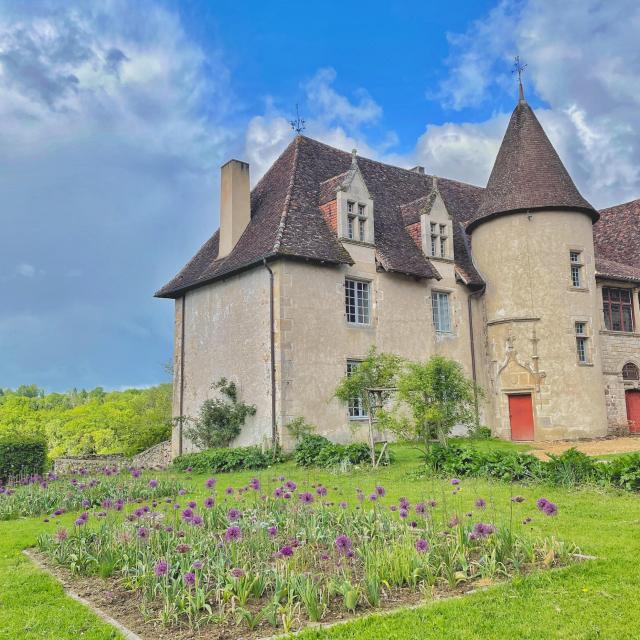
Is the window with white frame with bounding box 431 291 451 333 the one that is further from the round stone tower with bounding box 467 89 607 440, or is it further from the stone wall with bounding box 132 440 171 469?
the stone wall with bounding box 132 440 171 469

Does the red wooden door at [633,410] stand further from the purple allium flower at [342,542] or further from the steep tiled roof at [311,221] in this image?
the purple allium flower at [342,542]

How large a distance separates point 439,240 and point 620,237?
12.7 m

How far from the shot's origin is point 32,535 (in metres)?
8.48

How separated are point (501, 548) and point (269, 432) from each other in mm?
12631

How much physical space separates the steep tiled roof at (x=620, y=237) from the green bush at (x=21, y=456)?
22690 mm

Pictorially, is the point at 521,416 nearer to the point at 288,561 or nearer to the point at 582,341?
the point at 582,341

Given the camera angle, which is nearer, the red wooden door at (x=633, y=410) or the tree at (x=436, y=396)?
the tree at (x=436, y=396)

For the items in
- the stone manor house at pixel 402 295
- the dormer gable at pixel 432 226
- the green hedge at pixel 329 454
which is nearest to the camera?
the green hedge at pixel 329 454

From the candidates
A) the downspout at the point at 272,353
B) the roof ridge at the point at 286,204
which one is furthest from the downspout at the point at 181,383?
the roof ridge at the point at 286,204

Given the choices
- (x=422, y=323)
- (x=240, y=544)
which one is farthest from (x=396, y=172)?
(x=240, y=544)

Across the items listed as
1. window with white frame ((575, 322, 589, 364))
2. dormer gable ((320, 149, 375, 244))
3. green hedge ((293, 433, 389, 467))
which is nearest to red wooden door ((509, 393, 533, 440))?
window with white frame ((575, 322, 589, 364))

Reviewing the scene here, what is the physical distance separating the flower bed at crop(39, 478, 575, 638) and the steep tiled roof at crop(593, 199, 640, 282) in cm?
2360

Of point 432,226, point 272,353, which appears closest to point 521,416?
point 432,226

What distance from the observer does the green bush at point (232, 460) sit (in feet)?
53.7
